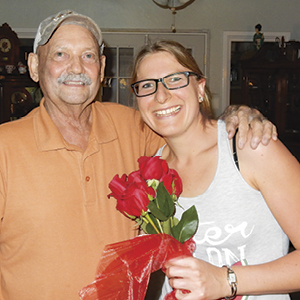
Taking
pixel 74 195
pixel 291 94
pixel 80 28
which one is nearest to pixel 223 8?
pixel 291 94

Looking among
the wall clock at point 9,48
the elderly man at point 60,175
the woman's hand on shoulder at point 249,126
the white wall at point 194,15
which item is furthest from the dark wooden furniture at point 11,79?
the woman's hand on shoulder at point 249,126

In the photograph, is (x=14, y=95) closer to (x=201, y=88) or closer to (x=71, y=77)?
(x=71, y=77)

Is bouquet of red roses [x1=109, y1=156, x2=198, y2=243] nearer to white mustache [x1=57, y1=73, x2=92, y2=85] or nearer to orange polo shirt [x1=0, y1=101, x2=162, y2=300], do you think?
orange polo shirt [x1=0, y1=101, x2=162, y2=300]

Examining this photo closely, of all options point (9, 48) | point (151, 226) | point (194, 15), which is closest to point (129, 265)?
point (151, 226)

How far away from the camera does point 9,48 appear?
502 centimetres

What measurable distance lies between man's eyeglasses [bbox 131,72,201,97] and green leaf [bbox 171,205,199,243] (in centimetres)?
48

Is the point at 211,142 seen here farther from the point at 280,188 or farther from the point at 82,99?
the point at 82,99

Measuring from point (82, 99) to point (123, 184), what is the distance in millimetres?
486

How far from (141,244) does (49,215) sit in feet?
1.39

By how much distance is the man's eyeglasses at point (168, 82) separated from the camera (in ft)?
4.25

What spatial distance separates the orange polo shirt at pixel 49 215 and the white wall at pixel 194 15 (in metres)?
4.40

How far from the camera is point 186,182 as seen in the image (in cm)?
130

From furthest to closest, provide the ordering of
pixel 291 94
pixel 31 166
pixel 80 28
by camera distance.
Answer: pixel 291 94 < pixel 80 28 < pixel 31 166

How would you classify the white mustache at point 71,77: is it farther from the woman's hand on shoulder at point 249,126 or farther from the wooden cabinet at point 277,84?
the wooden cabinet at point 277,84
